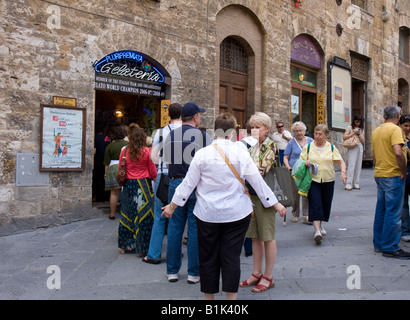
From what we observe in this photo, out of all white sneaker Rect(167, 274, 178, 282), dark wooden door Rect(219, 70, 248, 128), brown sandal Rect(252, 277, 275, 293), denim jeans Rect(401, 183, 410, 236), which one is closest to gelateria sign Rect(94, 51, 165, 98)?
dark wooden door Rect(219, 70, 248, 128)

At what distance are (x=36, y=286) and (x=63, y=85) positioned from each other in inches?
156

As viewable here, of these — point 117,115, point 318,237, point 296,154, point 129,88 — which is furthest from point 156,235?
point 117,115

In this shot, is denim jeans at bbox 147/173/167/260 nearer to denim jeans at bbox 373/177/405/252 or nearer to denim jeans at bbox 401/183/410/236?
denim jeans at bbox 373/177/405/252

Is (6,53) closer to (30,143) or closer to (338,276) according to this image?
(30,143)

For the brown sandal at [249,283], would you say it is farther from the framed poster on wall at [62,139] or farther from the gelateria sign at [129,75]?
the gelateria sign at [129,75]

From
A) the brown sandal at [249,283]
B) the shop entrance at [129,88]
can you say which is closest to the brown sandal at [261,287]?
the brown sandal at [249,283]

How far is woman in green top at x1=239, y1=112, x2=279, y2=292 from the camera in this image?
12.5ft

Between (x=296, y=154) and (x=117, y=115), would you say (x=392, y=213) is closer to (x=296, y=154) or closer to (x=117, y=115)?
(x=296, y=154)

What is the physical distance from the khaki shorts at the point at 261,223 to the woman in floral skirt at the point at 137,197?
1.78 metres

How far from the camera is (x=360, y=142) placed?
1010 centimetres

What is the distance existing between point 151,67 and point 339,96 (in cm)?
783

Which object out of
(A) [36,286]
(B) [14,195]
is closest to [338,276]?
(A) [36,286]

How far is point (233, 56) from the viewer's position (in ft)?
35.0

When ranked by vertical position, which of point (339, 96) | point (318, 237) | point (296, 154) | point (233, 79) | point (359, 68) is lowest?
point (318, 237)
